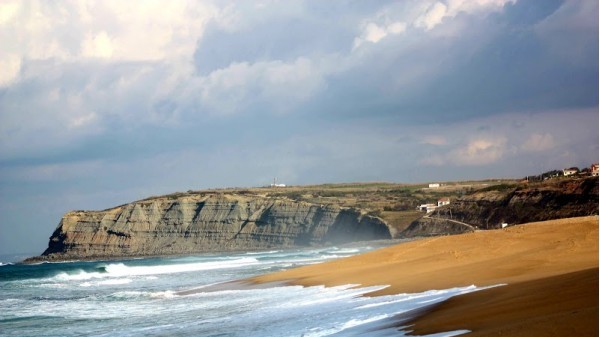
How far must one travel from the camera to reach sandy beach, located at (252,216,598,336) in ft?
40.2

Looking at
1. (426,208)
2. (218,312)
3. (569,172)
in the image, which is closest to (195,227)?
(426,208)

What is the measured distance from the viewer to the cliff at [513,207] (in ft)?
252

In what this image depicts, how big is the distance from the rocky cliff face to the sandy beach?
285 feet

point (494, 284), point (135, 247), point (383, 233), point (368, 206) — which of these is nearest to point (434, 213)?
point (383, 233)

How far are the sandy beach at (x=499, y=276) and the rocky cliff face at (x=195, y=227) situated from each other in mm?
86841

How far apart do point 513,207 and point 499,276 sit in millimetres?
69854

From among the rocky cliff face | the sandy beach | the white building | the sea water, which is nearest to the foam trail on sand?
the sea water

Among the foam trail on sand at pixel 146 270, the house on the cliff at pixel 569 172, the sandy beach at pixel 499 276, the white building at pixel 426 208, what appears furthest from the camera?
the white building at pixel 426 208

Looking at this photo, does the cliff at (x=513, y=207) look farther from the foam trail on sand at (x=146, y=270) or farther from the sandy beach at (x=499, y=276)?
the sandy beach at (x=499, y=276)

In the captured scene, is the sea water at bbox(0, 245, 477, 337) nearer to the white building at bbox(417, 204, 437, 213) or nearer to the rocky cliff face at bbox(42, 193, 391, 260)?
the white building at bbox(417, 204, 437, 213)

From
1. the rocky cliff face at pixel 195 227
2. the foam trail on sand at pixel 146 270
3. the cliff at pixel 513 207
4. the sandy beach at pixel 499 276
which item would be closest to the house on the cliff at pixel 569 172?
the cliff at pixel 513 207

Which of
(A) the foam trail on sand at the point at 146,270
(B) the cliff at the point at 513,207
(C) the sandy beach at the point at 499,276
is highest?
(B) the cliff at the point at 513,207

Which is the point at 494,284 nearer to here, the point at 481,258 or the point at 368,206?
the point at 481,258

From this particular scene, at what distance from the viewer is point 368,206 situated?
13412cm
